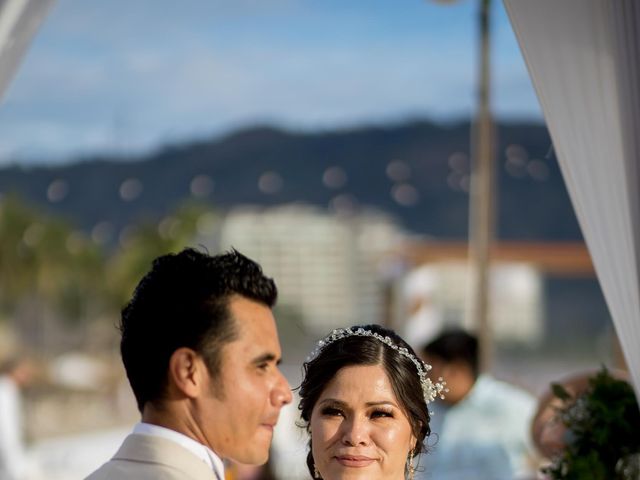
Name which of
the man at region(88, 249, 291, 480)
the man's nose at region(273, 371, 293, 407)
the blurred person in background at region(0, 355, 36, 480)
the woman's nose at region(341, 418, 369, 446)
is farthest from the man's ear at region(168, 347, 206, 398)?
the blurred person in background at region(0, 355, 36, 480)

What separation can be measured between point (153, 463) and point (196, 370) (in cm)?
19

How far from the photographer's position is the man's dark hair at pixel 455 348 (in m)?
5.32

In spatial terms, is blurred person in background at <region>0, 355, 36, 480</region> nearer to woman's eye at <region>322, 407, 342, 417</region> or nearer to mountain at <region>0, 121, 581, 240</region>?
woman's eye at <region>322, 407, 342, 417</region>

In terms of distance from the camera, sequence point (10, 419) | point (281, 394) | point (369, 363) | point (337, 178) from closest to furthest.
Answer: point (281, 394) → point (369, 363) → point (10, 419) → point (337, 178)

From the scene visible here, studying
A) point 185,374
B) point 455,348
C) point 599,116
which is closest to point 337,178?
point 455,348

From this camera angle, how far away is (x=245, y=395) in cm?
246

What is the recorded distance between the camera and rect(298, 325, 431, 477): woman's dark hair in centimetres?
289

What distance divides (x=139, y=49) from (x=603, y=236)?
344 ft

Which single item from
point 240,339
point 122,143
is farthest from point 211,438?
point 122,143

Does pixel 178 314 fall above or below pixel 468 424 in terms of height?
above

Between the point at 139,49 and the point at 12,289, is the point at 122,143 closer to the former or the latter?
the point at 139,49

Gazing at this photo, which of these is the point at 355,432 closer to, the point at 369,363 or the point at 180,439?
the point at 369,363

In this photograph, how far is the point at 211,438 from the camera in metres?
2.45

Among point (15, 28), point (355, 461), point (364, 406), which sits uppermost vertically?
point (15, 28)
